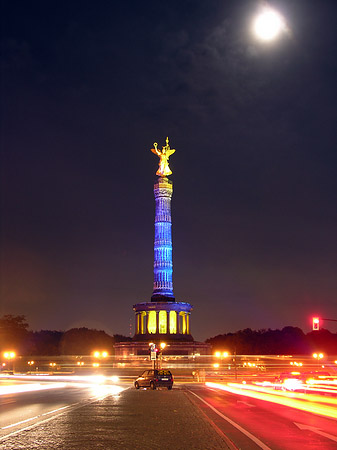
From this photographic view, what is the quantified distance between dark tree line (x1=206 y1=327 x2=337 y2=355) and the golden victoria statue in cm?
5052

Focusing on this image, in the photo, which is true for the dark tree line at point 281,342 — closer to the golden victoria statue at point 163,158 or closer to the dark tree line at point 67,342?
the dark tree line at point 67,342

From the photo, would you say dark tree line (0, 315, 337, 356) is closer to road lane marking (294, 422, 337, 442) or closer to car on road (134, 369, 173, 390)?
car on road (134, 369, 173, 390)

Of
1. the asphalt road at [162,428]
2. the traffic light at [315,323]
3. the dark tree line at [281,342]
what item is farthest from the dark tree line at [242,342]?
the asphalt road at [162,428]

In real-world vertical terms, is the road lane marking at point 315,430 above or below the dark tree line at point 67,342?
below

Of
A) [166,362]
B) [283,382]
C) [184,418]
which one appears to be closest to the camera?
[184,418]

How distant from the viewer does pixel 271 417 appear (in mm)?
15398

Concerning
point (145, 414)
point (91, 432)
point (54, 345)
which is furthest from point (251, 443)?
point (54, 345)

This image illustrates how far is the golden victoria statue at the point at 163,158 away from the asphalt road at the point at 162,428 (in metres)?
79.7

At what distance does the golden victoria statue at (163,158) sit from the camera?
96.8 meters

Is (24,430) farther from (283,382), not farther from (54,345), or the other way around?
(54,345)

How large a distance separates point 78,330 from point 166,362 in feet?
236

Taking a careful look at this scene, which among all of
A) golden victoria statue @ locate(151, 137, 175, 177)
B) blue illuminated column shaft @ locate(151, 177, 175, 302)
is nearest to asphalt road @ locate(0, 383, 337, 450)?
blue illuminated column shaft @ locate(151, 177, 175, 302)

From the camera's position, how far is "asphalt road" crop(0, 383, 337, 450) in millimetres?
9953

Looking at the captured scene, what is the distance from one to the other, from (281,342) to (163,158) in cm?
6378
